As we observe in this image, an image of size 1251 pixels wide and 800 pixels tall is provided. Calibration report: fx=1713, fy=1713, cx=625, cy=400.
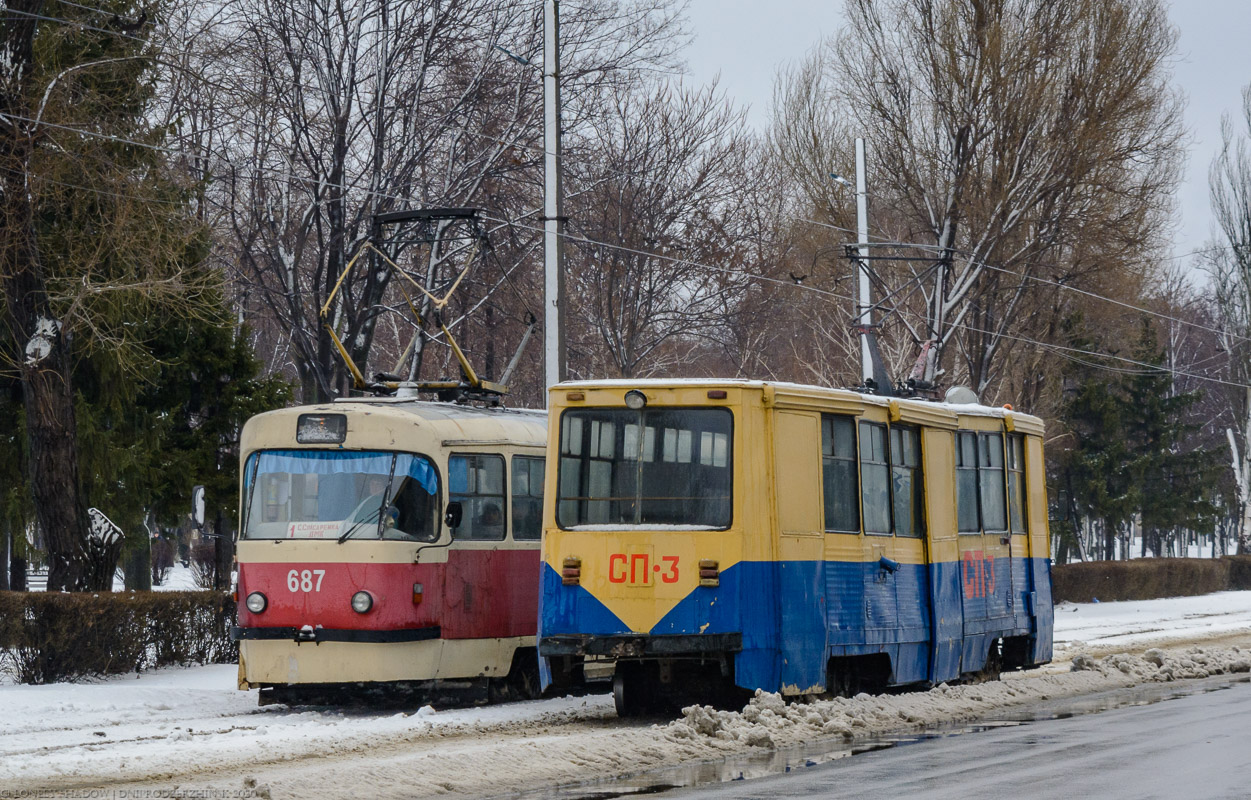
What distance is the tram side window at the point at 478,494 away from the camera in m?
16.1

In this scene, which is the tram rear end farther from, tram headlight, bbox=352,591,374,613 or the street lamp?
the street lamp

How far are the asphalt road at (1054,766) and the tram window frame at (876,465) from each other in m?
2.37

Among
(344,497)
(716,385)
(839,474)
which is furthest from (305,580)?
(839,474)

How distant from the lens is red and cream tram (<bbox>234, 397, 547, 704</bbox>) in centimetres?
1515

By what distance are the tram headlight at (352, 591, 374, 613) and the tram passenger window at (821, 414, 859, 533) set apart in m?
4.07

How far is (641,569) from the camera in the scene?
44.5ft

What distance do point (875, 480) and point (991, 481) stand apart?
3.17m

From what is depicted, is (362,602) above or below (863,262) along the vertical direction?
below

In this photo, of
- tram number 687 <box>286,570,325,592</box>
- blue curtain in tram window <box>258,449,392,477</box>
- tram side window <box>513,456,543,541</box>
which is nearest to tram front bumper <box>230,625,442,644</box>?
tram number 687 <box>286,570,325,592</box>

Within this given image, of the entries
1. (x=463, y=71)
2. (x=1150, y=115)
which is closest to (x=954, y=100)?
(x=1150, y=115)

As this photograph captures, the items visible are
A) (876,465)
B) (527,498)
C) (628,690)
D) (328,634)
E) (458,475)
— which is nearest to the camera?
→ (628,690)

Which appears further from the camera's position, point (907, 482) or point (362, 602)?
point (907, 482)

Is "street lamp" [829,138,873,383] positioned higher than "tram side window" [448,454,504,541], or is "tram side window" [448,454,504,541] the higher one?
"street lamp" [829,138,873,383]

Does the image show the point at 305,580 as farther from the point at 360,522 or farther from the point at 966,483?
the point at 966,483
